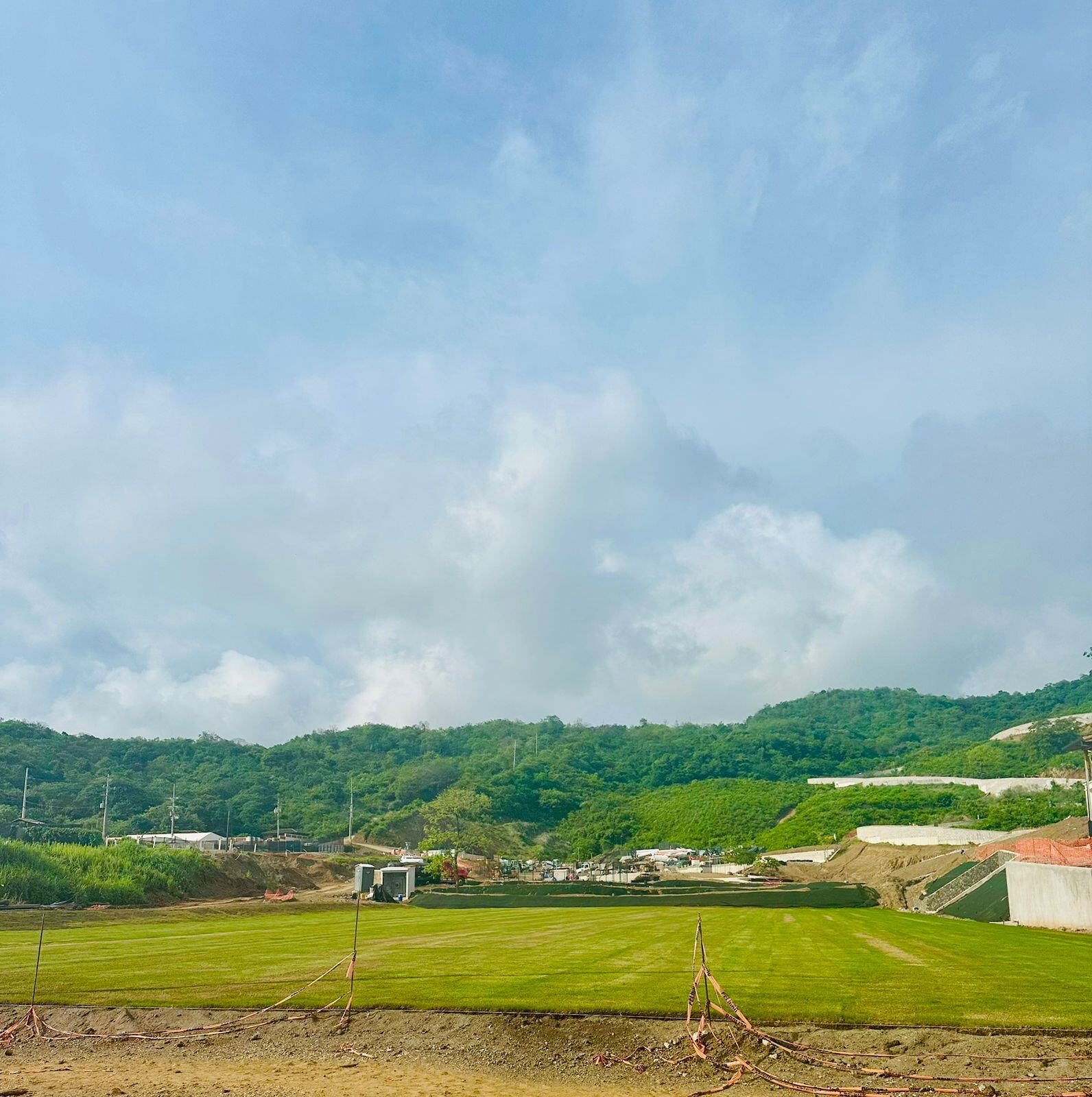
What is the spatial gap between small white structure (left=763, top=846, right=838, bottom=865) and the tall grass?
6469cm

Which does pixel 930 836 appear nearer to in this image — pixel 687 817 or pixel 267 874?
pixel 687 817

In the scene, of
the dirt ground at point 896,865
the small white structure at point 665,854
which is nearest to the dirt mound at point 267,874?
the small white structure at point 665,854

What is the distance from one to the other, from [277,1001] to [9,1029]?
5.48 metres

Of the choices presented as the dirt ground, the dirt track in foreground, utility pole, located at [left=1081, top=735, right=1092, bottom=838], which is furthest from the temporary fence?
the dirt ground

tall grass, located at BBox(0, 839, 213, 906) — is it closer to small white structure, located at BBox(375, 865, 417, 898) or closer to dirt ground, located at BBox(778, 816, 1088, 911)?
small white structure, located at BBox(375, 865, 417, 898)

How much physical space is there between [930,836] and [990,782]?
162ft

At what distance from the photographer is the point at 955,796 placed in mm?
129875

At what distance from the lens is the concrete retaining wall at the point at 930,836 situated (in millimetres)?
91062

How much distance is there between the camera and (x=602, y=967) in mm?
23781

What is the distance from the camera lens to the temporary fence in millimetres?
13555

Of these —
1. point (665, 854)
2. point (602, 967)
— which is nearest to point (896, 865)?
point (665, 854)

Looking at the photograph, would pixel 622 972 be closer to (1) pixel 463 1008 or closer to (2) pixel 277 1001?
(1) pixel 463 1008

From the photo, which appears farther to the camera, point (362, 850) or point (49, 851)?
point (362, 850)

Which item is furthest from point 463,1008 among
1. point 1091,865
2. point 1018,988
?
point 1091,865
